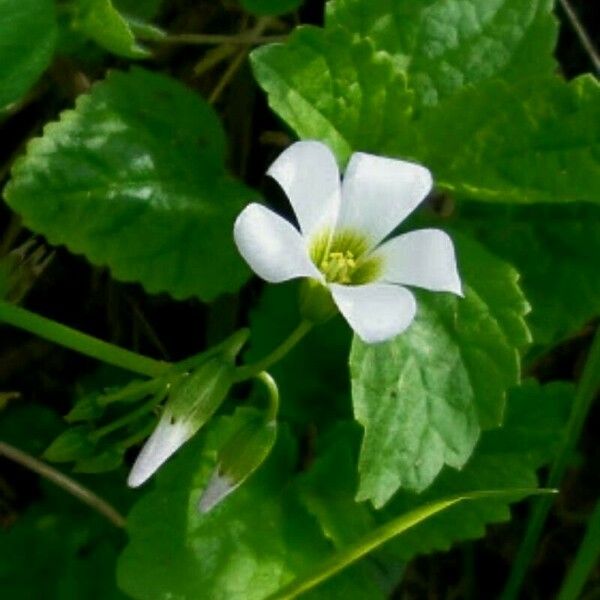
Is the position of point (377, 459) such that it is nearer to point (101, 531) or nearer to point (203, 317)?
point (101, 531)

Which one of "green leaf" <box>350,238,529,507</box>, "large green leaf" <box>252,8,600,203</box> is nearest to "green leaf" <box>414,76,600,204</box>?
"large green leaf" <box>252,8,600,203</box>

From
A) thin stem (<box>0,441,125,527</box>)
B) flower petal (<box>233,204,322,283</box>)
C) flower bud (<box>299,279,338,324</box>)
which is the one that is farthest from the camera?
thin stem (<box>0,441,125,527</box>)

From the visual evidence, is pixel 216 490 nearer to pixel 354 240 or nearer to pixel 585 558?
pixel 354 240

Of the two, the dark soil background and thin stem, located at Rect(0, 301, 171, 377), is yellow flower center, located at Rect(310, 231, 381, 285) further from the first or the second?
the dark soil background

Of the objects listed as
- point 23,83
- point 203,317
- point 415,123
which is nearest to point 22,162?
point 23,83

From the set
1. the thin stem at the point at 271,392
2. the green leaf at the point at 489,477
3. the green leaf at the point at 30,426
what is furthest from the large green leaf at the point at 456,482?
the green leaf at the point at 30,426

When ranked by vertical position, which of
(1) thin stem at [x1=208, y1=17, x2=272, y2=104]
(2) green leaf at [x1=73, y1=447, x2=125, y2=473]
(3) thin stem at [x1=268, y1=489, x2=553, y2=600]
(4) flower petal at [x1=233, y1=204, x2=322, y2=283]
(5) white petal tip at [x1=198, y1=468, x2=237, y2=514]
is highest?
(4) flower petal at [x1=233, y1=204, x2=322, y2=283]
